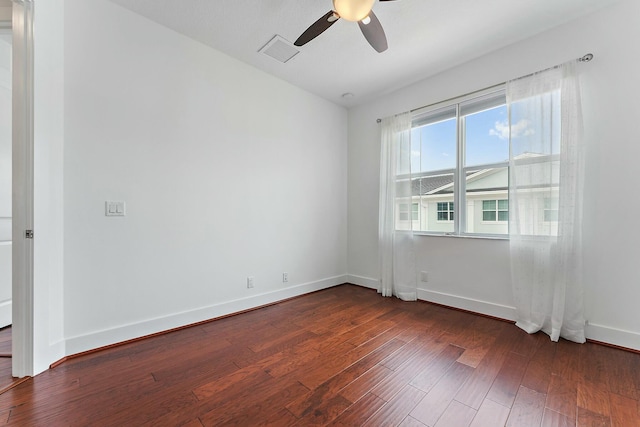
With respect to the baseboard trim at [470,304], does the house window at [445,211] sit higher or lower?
higher

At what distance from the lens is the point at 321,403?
1466 mm

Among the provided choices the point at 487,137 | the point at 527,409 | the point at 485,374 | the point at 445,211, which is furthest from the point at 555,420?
the point at 487,137

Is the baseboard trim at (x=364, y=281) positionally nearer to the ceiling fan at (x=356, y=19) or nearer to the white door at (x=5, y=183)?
the ceiling fan at (x=356, y=19)

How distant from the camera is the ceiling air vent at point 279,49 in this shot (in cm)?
255

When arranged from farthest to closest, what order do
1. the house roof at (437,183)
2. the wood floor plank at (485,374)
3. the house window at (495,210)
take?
the house roof at (437,183)
the house window at (495,210)
the wood floor plank at (485,374)

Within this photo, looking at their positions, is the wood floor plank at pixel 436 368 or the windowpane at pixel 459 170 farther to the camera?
the windowpane at pixel 459 170

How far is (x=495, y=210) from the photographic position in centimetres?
279

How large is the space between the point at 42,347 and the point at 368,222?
353 centimetres

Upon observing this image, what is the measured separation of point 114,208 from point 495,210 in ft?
12.2

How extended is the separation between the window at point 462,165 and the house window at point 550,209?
1.23 feet

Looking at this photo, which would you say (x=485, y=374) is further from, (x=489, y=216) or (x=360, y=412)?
(x=489, y=216)

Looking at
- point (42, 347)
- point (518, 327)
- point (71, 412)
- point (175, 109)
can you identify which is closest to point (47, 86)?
point (175, 109)

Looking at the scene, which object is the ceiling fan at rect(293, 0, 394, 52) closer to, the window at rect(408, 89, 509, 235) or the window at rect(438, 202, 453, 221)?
the window at rect(408, 89, 509, 235)

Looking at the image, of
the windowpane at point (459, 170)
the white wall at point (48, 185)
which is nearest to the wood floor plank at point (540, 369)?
the windowpane at point (459, 170)
